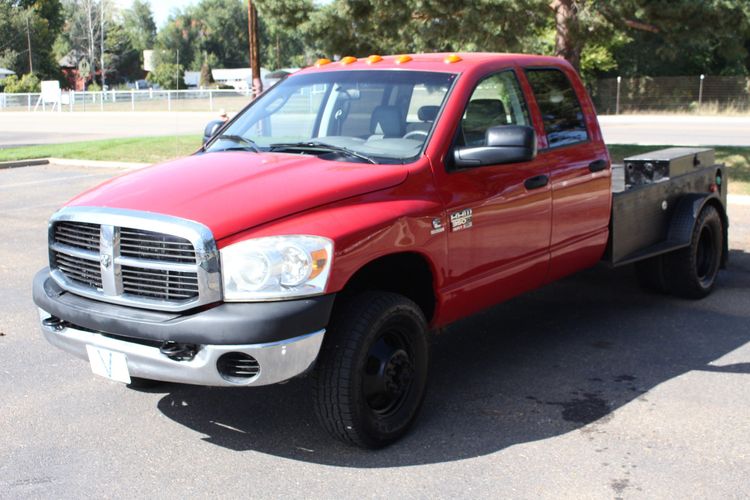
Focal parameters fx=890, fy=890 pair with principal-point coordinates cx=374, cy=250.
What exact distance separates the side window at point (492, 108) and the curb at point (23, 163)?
15066mm

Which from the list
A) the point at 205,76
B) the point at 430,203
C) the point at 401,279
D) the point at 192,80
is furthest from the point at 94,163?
the point at 192,80

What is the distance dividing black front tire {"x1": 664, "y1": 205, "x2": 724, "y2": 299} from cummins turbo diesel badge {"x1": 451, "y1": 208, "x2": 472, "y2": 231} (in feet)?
8.83

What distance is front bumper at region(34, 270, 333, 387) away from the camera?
3.79 m

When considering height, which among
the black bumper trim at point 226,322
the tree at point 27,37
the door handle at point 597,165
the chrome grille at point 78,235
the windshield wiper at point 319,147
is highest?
the tree at point 27,37

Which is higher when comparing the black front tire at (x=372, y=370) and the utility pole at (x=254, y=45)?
the utility pole at (x=254, y=45)

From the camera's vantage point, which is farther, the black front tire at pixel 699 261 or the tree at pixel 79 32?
the tree at pixel 79 32

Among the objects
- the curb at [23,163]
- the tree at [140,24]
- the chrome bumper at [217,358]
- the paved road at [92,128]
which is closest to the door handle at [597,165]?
the chrome bumper at [217,358]

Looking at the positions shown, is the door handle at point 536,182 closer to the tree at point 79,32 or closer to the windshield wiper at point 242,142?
the windshield wiper at point 242,142

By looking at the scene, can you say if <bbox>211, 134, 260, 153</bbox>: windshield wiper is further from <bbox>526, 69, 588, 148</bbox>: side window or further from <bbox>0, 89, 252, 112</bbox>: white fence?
<bbox>0, 89, 252, 112</bbox>: white fence

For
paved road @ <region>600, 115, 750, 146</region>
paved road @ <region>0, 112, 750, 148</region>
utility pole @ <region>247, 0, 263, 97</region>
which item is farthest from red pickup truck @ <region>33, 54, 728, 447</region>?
utility pole @ <region>247, 0, 263, 97</region>

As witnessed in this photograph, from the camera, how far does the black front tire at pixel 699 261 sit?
6.81 metres

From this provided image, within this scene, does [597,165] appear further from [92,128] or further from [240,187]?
[92,128]

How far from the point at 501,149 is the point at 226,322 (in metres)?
1.77

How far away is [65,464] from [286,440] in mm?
1045
